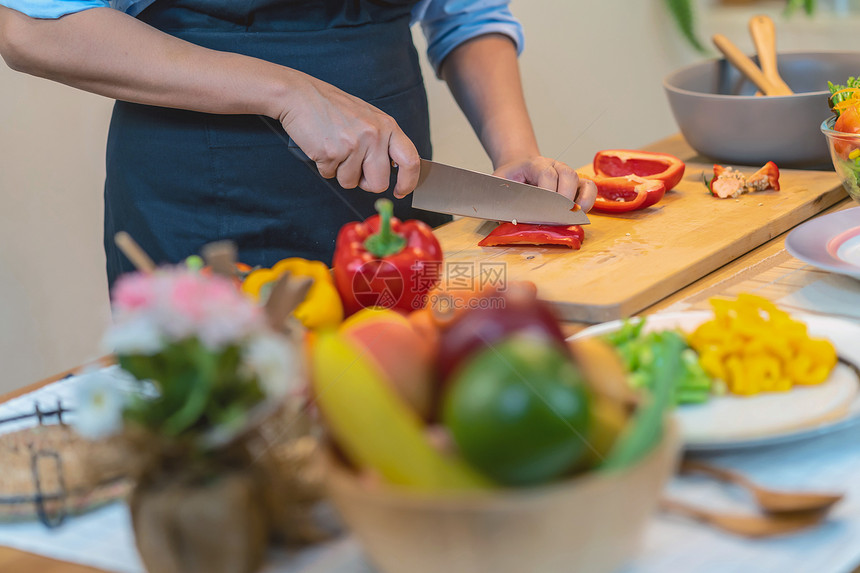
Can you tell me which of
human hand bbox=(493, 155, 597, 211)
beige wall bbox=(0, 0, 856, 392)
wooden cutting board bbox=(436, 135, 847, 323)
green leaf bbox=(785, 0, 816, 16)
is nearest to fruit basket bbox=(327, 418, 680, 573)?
wooden cutting board bbox=(436, 135, 847, 323)

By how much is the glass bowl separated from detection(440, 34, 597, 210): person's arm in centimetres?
43

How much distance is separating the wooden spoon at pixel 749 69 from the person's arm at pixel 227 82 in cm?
82

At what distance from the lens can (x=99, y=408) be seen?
544mm

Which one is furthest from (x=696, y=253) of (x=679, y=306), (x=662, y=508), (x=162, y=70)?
(x=162, y=70)

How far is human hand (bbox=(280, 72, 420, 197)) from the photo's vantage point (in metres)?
1.29

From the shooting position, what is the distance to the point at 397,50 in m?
1.60

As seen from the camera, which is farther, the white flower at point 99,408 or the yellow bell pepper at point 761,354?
the yellow bell pepper at point 761,354

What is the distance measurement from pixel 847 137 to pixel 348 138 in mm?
683

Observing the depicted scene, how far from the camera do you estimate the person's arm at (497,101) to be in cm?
158

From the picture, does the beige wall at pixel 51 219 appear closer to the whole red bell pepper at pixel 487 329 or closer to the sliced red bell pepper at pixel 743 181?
the sliced red bell pepper at pixel 743 181

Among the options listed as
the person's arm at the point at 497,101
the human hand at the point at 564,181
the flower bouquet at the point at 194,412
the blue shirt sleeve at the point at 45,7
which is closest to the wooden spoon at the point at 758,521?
the flower bouquet at the point at 194,412

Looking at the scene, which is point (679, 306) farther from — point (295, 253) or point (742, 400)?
point (295, 253)

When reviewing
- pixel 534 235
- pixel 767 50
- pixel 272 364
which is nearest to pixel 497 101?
pixel 534 235

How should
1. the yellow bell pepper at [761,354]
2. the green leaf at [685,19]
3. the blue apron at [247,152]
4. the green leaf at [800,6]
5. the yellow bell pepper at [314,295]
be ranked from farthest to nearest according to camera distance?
the green leaf at [685,19] < the green leaf at [800,6] < the blue apron at [247,152] < the yellow bell pepper at [314,295] < the yellow bell pepper at [761,354]
